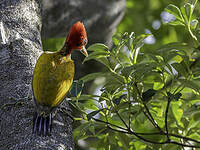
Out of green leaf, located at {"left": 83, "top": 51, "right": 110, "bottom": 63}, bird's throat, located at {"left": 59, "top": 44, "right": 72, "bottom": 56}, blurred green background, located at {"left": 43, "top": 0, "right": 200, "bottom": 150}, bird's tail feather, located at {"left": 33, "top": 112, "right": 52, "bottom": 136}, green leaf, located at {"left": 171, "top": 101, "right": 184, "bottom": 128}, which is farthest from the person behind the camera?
blurred green background, located at {"left": 43, "top": 0, "right": 200, "bottom": 150}

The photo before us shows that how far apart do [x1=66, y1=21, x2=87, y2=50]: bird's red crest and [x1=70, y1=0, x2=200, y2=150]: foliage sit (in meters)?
0.65

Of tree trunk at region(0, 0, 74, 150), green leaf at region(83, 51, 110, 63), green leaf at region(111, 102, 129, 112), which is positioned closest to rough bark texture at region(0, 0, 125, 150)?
tree trunk at region(0, 0, 74, 150)

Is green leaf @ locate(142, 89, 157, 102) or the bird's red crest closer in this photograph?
green leaf @ locate(142, 89, 157, 102)

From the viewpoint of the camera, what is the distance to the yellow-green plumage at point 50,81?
2311mm

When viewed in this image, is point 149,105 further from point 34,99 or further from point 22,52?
point 22,52

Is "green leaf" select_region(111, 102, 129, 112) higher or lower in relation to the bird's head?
lower

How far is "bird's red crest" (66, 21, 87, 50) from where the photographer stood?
9.72 ft

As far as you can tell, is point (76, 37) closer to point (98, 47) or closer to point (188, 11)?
point (98, 47)

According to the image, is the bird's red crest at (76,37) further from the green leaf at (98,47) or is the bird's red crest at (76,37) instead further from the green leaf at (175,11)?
the green leaf at (175,11)

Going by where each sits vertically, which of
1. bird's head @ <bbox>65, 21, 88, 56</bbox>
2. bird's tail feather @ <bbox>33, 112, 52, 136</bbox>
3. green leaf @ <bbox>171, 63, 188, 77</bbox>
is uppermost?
bird's head @ <bbox>65, 21, 88, 56</bbox>

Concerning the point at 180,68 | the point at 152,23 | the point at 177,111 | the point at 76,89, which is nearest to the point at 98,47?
the point at 76,89

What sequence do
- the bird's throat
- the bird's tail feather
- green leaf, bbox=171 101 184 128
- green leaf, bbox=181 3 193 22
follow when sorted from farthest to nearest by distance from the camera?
the bird's throat
green leaf, bbox=171 101 184 128
green leaf, bbox=181 3 193 22
the bird's tail feather

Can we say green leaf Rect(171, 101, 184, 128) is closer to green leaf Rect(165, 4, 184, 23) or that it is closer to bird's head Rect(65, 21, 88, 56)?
green leaf Rect(165, 4, 184, 23)

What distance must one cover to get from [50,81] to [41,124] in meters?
0.54
